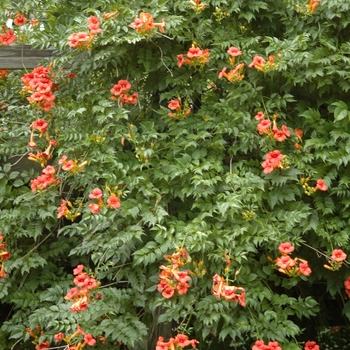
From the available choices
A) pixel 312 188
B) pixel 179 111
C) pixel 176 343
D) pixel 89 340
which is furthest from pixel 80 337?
pixel 312 188

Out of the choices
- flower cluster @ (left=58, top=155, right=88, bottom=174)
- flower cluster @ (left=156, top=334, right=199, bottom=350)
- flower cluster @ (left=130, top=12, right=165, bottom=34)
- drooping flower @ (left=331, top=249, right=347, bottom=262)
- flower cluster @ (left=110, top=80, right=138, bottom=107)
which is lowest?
flower cluster @ (left=156, top=334, right=199, bottom=350)

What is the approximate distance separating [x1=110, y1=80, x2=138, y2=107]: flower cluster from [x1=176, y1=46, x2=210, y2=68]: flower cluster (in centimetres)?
32

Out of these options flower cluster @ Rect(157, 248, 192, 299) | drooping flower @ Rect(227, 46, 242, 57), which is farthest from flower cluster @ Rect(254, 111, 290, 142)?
flower cluster @ Rect(157, 248, 192, 299)

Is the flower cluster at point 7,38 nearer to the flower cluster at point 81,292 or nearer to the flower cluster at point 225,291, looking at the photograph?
the flower cluster at point 81,292

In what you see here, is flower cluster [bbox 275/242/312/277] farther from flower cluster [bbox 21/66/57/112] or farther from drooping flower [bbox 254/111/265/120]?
flower cluster [bbox 21/66/57/112]

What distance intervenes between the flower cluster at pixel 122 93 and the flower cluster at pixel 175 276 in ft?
3.24

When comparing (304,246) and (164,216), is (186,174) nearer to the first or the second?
(164,216)

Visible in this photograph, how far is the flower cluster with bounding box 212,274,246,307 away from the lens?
11.4 feet

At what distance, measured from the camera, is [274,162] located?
12.3ft

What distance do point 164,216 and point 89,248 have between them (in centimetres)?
46

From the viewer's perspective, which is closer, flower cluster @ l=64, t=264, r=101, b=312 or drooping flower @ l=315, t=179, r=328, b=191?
flower cluster @ l=64, t=264, r=101, b=312

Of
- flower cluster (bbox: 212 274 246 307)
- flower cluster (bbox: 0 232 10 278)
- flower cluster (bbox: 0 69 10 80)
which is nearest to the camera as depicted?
flower cluster (bbox: 212 274 246 307)

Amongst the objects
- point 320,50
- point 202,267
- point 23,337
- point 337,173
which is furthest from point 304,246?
point 23,337

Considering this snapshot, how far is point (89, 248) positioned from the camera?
3.93 meters
